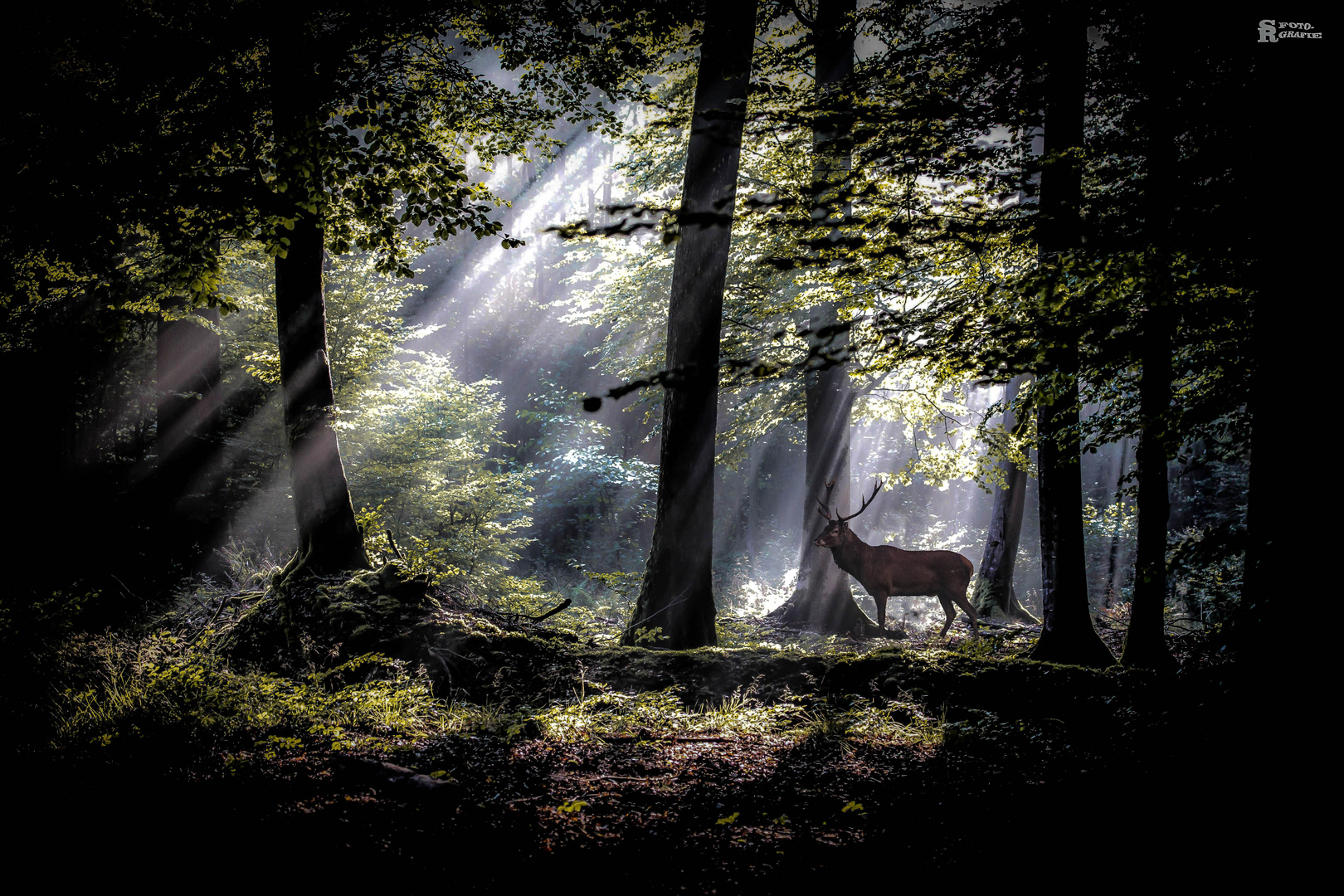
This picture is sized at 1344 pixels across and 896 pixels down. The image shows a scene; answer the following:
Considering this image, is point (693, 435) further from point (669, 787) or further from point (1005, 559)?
point (1005, 559)

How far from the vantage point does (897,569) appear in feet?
29.5

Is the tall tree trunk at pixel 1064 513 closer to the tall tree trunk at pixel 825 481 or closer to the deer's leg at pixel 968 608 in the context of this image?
the deer's leg at pixel 968 608

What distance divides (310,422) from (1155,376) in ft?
26.6

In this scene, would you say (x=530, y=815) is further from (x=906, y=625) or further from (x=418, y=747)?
(x=906, y=625)

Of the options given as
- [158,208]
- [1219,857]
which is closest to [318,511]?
[158,208]

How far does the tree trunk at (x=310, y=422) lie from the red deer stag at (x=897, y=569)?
5.97 metres

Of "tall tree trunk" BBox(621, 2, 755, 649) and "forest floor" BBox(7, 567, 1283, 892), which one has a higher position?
"tall tree trunk" BBox(621, 2, 755, 649)

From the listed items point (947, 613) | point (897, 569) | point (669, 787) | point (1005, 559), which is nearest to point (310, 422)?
point (669, 787)

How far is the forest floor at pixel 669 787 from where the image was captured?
1.96 meters

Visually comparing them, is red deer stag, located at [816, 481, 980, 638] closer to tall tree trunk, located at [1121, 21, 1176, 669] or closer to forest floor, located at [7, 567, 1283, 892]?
tall tree trunk, located at [1121, 21, 1176, 669]

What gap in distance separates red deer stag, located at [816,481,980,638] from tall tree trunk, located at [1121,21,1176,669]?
3.12 metres

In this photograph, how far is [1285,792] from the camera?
2.14 meters

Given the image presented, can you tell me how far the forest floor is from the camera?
77.2 inches

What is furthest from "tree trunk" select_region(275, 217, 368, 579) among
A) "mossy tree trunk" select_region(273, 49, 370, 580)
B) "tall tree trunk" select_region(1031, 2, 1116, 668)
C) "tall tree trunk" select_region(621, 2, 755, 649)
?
"tall tree trunk" select_region(1031, 2, 1116, 668)
